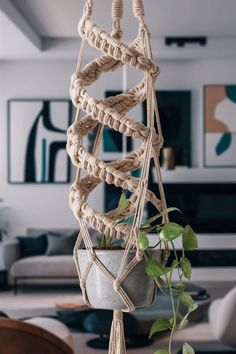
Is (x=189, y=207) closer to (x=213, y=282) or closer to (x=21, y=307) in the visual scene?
(x=213, y=282)

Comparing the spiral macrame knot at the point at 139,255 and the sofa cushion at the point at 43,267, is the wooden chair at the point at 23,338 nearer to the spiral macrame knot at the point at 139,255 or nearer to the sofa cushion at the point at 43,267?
the spiral macrame knot at the point at 139,255

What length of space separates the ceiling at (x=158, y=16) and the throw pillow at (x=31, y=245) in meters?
2.30

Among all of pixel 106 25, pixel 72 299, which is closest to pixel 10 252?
pixel 72 299

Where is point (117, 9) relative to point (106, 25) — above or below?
below

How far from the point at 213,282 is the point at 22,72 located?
3366mm

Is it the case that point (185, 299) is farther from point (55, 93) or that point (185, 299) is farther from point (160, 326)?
point (55, 93)

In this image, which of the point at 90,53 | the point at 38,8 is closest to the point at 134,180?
the point at 38,8

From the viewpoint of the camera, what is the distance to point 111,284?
3.30 ft

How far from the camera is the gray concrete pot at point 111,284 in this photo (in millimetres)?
1002

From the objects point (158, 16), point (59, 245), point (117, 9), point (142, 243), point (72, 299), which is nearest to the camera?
point (142, 243)

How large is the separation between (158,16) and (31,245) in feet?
9.71

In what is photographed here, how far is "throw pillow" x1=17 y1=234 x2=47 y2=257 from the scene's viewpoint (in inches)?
314

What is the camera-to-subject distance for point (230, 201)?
831 cm

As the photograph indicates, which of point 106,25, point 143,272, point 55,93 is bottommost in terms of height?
point 143,272
